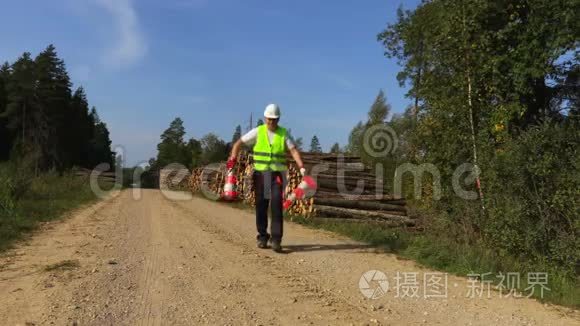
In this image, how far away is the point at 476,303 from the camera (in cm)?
539

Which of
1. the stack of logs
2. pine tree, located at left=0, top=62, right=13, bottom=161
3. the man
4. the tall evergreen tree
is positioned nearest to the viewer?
the man

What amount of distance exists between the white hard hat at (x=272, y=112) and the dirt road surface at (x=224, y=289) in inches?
80.0

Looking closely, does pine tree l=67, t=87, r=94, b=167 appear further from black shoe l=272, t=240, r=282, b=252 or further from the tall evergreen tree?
black shoe l=272, t=240, r=282, b=252

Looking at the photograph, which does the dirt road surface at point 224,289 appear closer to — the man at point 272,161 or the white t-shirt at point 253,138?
the man at point 272,161

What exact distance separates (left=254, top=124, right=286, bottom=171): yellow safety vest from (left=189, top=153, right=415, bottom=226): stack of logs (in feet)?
19.3

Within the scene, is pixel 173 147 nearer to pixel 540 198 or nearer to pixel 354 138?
pixel 354 138

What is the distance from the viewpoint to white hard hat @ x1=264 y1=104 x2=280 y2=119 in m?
7.32

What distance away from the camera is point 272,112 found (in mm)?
7328

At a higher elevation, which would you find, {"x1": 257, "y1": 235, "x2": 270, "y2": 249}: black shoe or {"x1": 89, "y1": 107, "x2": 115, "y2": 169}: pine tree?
{"x1": 89, "y1": 107, "x2": 115, "y2": 169}: pine tree

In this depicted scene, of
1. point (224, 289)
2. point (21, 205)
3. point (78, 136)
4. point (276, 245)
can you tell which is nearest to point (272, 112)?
point (276, 245)

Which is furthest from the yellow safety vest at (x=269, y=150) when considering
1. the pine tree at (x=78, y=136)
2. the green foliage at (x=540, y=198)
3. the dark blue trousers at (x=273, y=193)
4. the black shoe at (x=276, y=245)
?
the pine tree at (x=78, y=136)

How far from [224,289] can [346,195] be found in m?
9.52

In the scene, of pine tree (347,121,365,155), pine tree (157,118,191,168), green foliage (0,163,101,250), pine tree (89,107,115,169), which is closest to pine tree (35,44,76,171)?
pine tree (89,107,115,169)

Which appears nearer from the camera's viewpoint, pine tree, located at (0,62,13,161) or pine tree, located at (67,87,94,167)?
pine tree, located at (0,62,13,161)
